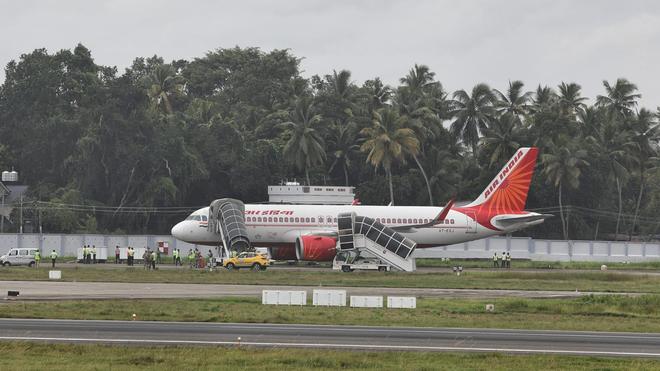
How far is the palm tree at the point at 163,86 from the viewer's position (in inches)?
6513

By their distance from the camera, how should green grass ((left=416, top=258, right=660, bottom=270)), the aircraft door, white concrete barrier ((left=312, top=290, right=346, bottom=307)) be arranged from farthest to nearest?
green grass ((left=416, top=258, right=660, bottom=270)), the aircraft door, white concrete barrier ((left=312, top=290, right=346, bottom=307))

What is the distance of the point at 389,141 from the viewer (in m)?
126

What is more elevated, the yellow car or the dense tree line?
the dense tree line

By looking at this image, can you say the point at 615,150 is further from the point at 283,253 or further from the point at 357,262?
the point at 357,262

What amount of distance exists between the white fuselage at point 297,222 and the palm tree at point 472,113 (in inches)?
2134

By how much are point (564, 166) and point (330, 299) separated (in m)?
82.8

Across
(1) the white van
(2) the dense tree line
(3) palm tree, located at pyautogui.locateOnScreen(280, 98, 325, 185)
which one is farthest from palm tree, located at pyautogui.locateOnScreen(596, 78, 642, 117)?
(1) the white van

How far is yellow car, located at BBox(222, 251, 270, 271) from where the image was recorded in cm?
7538

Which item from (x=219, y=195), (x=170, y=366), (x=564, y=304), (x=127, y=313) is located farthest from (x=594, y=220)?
(x=170, y=366)

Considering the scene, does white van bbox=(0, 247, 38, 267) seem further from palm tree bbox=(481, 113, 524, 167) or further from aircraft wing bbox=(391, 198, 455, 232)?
palm tree bbox=(481, 113, 524, 167)

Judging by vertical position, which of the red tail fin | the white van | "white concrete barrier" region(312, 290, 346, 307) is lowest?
"white concrete barrier" region(312, 290, 346, 307)

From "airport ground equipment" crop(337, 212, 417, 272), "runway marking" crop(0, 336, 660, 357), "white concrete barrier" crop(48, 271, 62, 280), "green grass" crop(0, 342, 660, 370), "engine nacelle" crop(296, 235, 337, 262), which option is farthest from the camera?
"engine nacelle" crop(296, 235, 337, 262)

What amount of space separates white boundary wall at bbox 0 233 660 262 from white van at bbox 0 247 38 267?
462 inches

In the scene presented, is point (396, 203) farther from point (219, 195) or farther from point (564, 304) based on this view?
point (564, 304)
